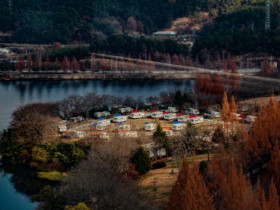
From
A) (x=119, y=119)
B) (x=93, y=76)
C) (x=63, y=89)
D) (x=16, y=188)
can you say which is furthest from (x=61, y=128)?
(x=93, y=76)

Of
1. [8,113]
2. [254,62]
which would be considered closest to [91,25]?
[254,62]

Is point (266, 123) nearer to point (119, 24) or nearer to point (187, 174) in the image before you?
point (187, 174)

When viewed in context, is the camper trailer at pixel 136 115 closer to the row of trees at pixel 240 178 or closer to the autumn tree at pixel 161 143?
the autumn tree at pixel 161 143

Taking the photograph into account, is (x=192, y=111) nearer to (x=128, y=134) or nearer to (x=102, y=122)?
(x=102, y=122)

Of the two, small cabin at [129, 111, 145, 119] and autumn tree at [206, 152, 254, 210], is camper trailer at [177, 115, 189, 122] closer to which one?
small cabin at [129, 111, 145, 119]

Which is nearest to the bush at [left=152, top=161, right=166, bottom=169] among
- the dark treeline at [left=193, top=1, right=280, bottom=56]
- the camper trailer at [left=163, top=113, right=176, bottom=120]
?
the camper trailer at [left=163, top=113, right=176, bottom=120]

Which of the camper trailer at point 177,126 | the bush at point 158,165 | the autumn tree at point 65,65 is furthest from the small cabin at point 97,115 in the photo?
the autumn tree at point 65,65
